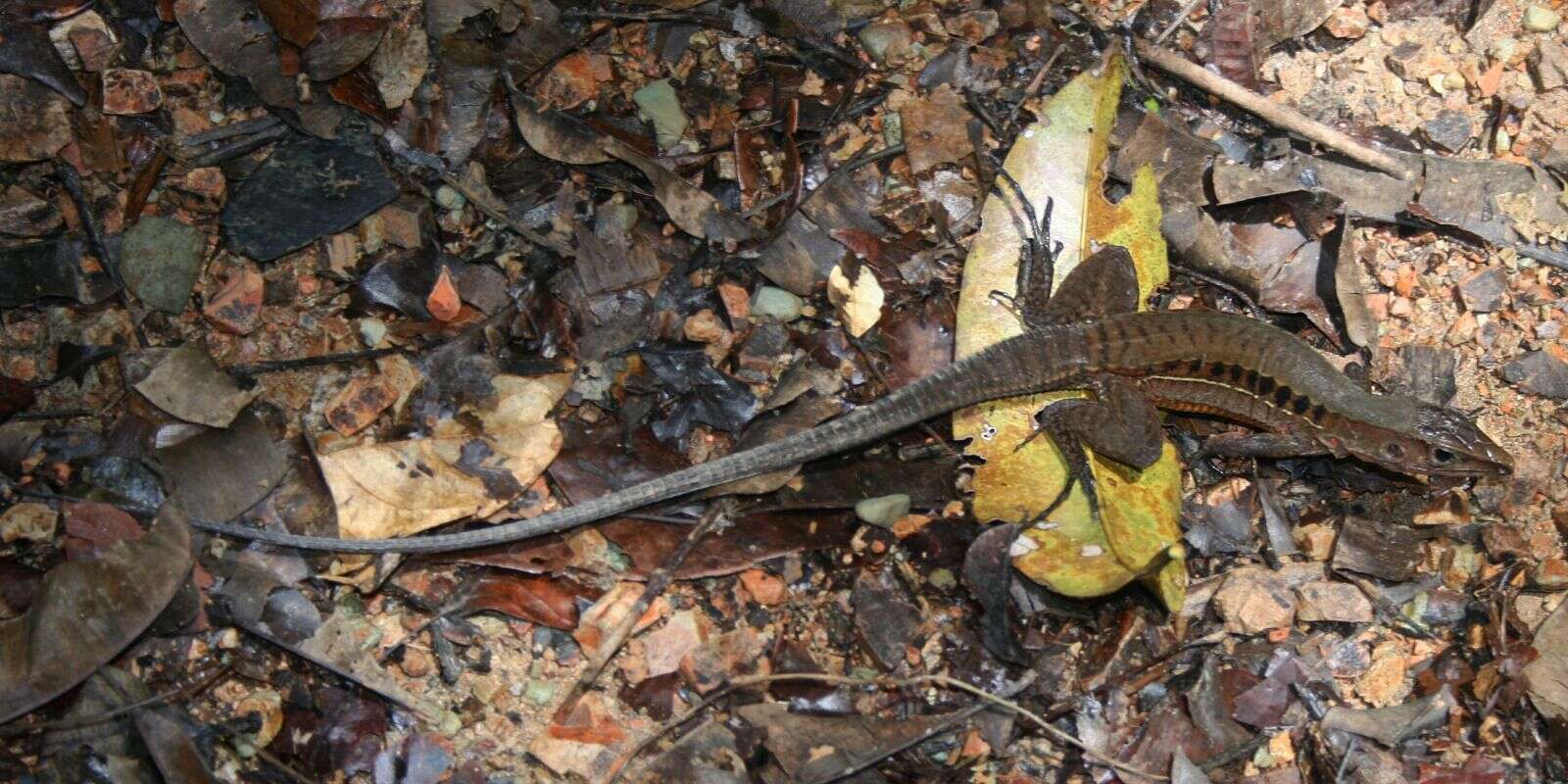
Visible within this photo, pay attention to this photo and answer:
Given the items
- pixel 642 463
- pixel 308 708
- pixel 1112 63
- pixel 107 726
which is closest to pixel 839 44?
pixel 1112 63

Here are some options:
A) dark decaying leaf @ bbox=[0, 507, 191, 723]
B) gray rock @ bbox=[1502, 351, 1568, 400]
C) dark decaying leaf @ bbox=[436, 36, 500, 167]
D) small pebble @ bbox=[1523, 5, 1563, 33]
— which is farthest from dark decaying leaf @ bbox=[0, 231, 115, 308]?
small pebble @ bbox=[1523, 5, 1563, 33]

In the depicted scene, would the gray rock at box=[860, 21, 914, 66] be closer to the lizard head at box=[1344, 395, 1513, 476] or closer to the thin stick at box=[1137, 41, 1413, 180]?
the thin stick at box=[1137, 41, 1413, 180]

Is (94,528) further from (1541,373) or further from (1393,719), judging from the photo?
(1541,373)

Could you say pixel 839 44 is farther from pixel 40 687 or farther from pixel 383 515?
pixel 40 687

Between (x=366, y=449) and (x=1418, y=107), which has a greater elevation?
(x=1418, y=107)

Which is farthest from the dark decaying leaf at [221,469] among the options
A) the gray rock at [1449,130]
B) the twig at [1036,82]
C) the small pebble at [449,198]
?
the gray rock at [1449,130]

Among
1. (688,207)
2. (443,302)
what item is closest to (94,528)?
(443,302)
